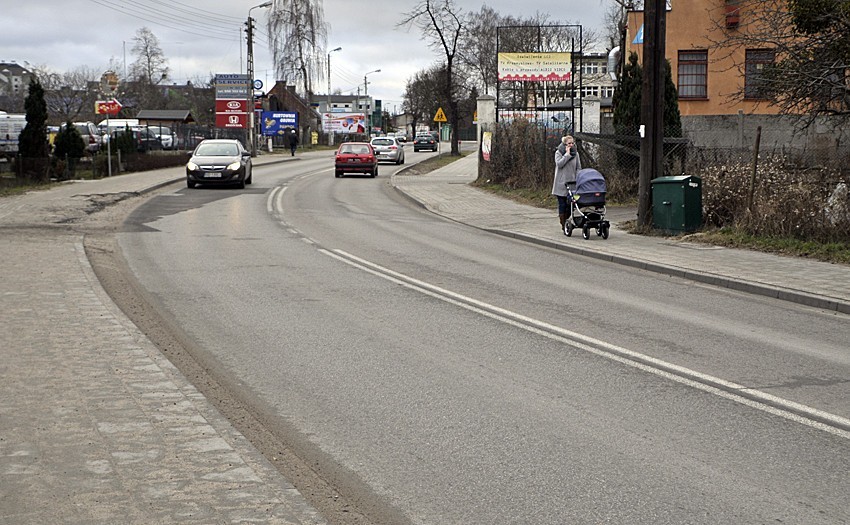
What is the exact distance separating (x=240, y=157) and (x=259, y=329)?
77.9 ft

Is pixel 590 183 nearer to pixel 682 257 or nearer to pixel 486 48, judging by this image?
pixel 682 257

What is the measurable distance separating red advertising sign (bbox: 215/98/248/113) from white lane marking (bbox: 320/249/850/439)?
Result: 55.2 metres

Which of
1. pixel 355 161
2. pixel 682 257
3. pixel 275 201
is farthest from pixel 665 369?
pixel 355 161

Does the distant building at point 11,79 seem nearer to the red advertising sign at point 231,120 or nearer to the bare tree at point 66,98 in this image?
the bare tree at point 66,98

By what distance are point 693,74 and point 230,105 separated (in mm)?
37165

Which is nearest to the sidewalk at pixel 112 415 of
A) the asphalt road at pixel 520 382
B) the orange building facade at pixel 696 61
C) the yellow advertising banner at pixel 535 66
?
the asphalt road at pixel 520 382

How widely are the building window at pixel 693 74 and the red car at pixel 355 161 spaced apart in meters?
13.0

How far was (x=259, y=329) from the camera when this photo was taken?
380 inches

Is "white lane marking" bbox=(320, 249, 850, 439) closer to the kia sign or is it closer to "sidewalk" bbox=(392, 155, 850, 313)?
"sidewalk" bbox=(392, 155, 850, 313)

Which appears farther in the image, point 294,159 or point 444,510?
point 294,159

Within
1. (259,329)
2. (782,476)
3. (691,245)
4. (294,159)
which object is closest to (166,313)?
(259,329)

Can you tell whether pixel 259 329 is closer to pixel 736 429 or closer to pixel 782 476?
pixel 736 429

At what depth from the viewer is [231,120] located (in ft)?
216

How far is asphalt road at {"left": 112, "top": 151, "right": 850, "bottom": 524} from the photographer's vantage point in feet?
16.7
